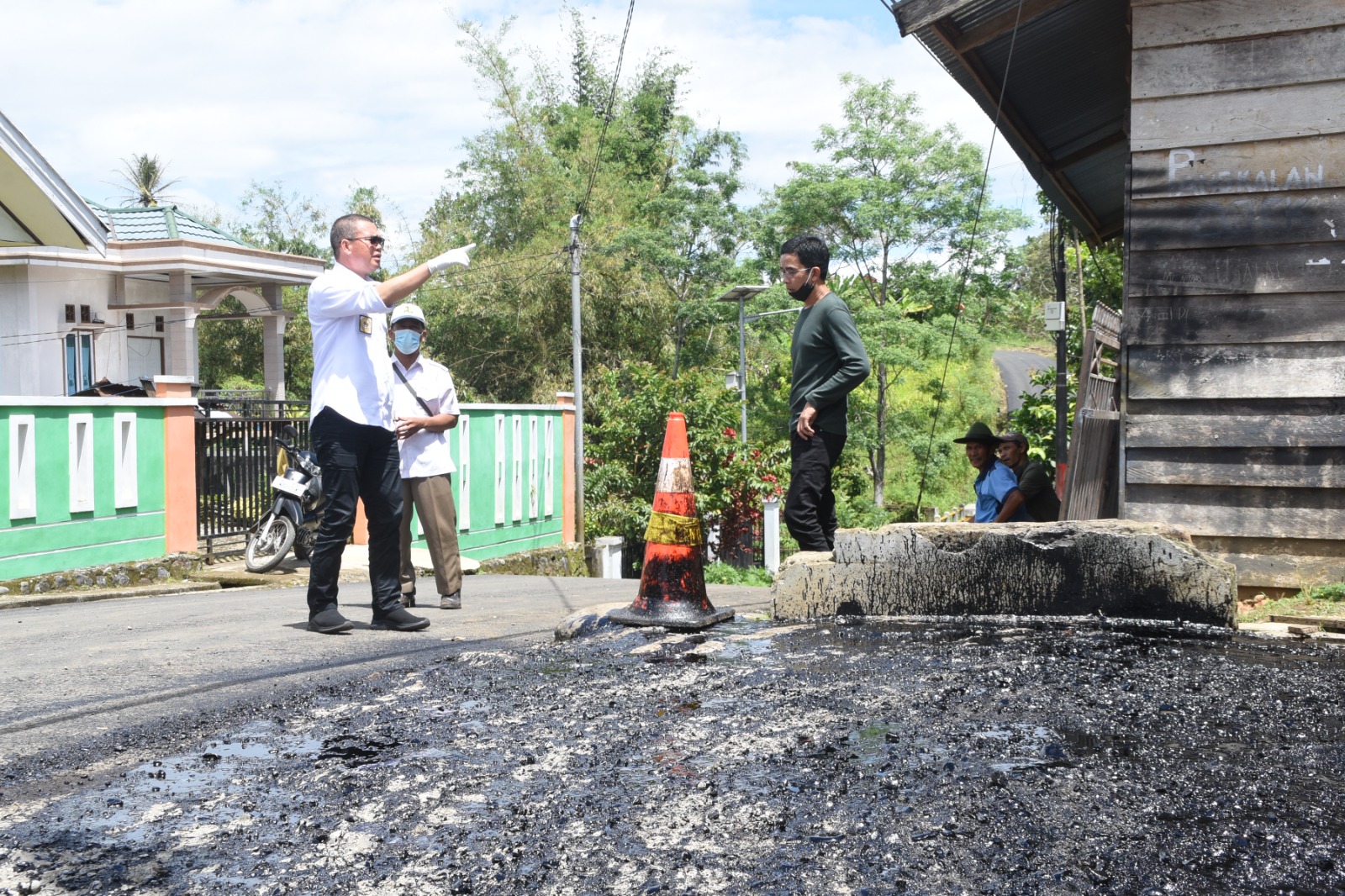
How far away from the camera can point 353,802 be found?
2.85m

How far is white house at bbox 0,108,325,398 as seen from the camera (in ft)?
49.1

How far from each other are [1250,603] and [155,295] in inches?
750

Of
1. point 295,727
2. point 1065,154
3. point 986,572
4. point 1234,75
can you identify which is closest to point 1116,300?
point 1065,154

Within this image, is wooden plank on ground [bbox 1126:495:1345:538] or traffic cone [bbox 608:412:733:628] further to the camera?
wooden plank on ground [bbox 1126:495:1345:538]

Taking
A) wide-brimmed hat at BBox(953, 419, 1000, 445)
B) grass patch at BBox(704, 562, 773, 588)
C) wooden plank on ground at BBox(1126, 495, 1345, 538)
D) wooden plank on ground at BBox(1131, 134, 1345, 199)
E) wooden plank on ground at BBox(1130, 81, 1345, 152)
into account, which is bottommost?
grass patch at BBox(704, 562, 773, 588)

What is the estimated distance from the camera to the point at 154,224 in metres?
20.3

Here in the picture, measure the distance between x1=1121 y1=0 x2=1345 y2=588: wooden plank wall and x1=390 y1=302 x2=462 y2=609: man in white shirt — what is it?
3.85m

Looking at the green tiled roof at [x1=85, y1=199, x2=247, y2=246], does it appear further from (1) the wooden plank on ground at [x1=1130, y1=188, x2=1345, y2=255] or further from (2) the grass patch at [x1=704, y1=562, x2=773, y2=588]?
(1) the wooden plank on ground at [x1=1130, y1=188, x2=1345, y2=255]

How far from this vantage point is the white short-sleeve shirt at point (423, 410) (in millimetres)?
6773

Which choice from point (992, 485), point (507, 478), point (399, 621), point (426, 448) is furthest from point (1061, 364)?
point (399, 621)

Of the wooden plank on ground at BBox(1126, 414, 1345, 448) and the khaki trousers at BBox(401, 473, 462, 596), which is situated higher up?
the wooden plank on ground at BBox(1126, 414, 1345, 448)

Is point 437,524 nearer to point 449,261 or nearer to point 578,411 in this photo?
point 449,261

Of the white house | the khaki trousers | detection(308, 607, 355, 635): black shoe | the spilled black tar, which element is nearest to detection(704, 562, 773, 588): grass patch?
the white house

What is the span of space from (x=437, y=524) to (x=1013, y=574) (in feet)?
10.6
